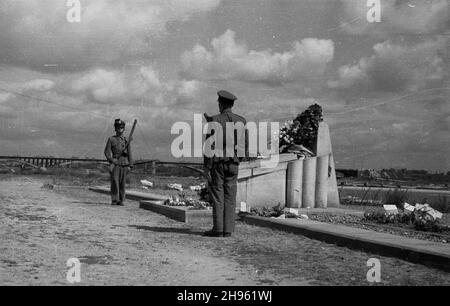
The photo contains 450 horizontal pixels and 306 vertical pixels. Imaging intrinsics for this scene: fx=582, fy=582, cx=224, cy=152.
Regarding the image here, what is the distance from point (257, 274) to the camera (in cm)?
549

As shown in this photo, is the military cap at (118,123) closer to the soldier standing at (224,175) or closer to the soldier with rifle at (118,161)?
the soldier with rifle at (118,161)

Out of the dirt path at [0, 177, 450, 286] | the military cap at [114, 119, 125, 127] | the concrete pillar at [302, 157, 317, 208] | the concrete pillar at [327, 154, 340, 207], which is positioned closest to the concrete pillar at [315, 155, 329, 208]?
the concrete pillar at [302, 157, 317, 208]

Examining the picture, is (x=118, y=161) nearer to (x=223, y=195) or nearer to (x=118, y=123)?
(x=118, y=123)

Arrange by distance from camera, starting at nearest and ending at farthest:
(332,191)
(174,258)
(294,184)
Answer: (174,258) < (294,184) < (332,191)

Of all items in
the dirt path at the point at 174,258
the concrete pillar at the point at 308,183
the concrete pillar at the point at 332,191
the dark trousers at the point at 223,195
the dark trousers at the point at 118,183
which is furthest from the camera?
the dark trousers at the point at 118,183

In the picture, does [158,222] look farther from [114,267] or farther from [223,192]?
[114,267]

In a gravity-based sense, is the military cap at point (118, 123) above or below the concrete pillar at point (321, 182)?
above

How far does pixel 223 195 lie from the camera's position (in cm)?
827

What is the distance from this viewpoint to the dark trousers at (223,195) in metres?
8.20

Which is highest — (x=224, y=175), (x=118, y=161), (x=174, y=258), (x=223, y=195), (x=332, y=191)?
(x=118, y=161)

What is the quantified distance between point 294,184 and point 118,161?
14.6 ft

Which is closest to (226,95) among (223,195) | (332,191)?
(223,195)

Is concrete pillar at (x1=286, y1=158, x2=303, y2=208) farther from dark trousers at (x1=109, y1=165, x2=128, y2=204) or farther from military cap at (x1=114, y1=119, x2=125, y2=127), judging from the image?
military cap at (x1=114, y1=119, x2=125, y2=127)

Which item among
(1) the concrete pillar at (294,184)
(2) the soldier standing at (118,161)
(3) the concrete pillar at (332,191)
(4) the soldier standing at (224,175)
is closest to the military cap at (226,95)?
(4) the soldier standing at (224,175)
